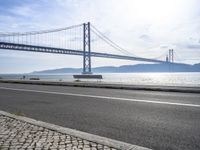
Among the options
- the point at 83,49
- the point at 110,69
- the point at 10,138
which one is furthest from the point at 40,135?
the point at 110,69

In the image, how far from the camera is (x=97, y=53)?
59031mm

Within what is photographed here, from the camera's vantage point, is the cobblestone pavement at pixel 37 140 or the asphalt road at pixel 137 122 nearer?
the cobblestone pavement at pixel 37 140

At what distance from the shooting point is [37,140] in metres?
4.33

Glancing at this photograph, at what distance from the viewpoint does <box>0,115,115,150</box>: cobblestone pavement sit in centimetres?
399

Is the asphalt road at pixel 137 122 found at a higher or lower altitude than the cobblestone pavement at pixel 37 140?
lower

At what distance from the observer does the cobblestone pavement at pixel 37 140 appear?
13.1 ft

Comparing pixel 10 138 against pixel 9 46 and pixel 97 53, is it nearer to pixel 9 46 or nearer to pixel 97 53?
pixel 9 46

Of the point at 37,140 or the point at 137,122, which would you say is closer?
the point at 37,140

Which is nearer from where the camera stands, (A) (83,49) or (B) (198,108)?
(B) (198,108)

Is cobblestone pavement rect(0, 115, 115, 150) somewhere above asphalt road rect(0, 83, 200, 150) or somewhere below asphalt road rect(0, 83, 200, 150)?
above

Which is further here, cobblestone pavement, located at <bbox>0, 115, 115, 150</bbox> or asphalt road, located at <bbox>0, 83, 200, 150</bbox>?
asphalt road, located at <bbox>0, 83, 200, 150</bbox>

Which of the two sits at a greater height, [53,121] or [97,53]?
[97,53]

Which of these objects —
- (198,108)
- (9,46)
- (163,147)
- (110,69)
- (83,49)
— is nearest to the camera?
(163,147)

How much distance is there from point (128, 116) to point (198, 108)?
2448 millimetres
